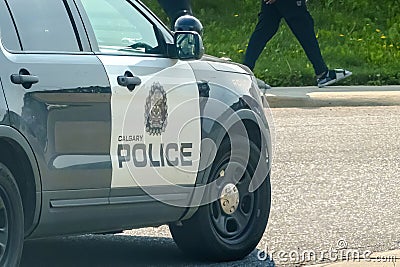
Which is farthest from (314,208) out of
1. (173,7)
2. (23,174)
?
(173,7)

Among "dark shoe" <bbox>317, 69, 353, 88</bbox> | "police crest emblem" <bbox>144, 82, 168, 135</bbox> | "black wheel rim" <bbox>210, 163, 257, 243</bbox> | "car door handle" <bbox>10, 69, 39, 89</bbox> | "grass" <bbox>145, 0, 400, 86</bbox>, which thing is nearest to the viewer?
"car door handle" <bbox>10, 69, 39, 89</bbox>

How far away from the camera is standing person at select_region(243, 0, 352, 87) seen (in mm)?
15008

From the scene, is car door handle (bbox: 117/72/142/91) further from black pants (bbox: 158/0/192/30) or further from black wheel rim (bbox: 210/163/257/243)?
black pants (bbox: 158/0/192/30)

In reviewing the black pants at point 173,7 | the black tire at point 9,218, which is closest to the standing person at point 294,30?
the black pants at point 173,7

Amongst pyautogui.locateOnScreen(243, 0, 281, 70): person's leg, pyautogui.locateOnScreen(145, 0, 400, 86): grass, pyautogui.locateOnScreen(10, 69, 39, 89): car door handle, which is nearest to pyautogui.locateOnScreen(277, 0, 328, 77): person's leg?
pyautogui.locateOnScreen(243, 0, 281, 70): person's leg

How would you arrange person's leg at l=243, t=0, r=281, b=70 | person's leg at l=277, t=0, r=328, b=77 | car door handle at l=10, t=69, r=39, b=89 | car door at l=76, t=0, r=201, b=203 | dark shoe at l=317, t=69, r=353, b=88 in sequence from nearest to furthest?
car door handle at l=10, t=69, r=39, b=89, car door at l=76, t=0, r=201, b=203, person's leg at l=277, t=0, r=328, b=77, person's leg at l=243, t=0, r=281, b=70, dark shoe at l=317, t=69, r=353, b=88

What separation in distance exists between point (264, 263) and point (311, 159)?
4123 millimetres

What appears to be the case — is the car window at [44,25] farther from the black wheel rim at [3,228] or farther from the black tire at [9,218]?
the black wheel rim at [3,228]

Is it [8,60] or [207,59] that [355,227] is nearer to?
[207,59]

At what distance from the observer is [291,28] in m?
15.2

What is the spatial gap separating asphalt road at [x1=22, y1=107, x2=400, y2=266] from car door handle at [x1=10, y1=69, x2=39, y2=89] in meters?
1.56

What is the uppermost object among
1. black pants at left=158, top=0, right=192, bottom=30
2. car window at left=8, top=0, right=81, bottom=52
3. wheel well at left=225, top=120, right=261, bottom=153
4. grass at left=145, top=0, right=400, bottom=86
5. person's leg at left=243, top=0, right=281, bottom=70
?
car window at left=8, top=0, right=81, bottom=52

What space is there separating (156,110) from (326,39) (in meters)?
12.9

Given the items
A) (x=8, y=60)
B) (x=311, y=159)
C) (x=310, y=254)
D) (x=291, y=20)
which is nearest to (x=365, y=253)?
(x=310, y=254)
